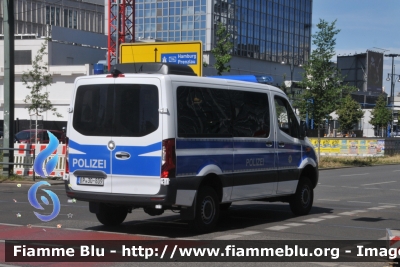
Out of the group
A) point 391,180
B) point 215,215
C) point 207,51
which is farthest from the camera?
point 207,51

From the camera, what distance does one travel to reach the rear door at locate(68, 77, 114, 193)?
10.6m

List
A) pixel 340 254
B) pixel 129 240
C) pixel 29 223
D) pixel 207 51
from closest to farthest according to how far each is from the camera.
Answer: pixel 340 254, pixel 129 240, pixel 29 223, pixel 207 51

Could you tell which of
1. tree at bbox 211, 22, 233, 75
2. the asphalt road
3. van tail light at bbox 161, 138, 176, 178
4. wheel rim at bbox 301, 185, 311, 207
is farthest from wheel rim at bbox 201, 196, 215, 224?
tree at bbox 211, 22, 233, 75

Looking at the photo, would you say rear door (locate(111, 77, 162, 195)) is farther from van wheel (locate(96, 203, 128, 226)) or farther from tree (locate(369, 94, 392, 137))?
tree (locate(369, 94, 392, 137))

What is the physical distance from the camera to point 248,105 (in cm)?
1210

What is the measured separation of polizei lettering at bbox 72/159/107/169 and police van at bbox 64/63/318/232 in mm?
16

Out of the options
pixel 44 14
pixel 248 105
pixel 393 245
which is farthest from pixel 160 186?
pixel 44 14

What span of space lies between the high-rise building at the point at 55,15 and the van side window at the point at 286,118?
94.9m

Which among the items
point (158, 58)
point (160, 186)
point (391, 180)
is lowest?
point (391, 180)

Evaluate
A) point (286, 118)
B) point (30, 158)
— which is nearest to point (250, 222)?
point (286, 118)

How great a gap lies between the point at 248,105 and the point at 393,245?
5.17 m

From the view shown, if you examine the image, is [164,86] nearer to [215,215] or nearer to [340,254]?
[215,215]

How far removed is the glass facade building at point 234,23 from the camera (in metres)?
81.7

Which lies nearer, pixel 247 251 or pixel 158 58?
pixel 247 251
